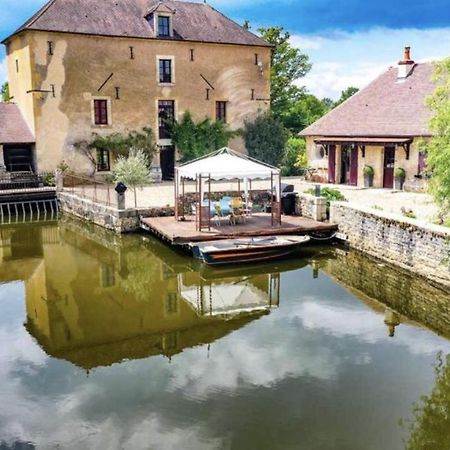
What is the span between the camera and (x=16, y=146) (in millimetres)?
25281

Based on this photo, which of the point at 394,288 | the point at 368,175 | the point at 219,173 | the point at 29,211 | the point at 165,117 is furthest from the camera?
the point at 165,117

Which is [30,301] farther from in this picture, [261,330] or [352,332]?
[352,332]

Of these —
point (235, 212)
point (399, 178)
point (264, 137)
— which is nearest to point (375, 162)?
point (399, 178)

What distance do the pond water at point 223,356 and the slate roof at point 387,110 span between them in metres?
8.94

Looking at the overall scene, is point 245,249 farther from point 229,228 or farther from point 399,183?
point 399,183

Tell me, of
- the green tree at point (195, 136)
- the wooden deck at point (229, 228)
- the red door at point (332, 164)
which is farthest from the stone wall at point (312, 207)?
the green tree at point (195, 136)

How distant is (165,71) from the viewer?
89.4 ft

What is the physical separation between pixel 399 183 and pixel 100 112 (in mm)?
14500

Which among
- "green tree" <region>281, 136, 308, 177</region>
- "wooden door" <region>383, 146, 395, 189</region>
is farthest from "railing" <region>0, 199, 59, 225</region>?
"wooden door" <region>383, 146, 395, 189</region>

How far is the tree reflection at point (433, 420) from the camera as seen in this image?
6652 mm

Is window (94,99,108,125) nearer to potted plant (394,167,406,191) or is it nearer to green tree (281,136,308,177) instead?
green tree (281,136,308,177)

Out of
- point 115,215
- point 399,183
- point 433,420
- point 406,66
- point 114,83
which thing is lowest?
point 433,420

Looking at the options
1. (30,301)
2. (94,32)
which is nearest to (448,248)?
(30,301)

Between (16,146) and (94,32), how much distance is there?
21.4ft
